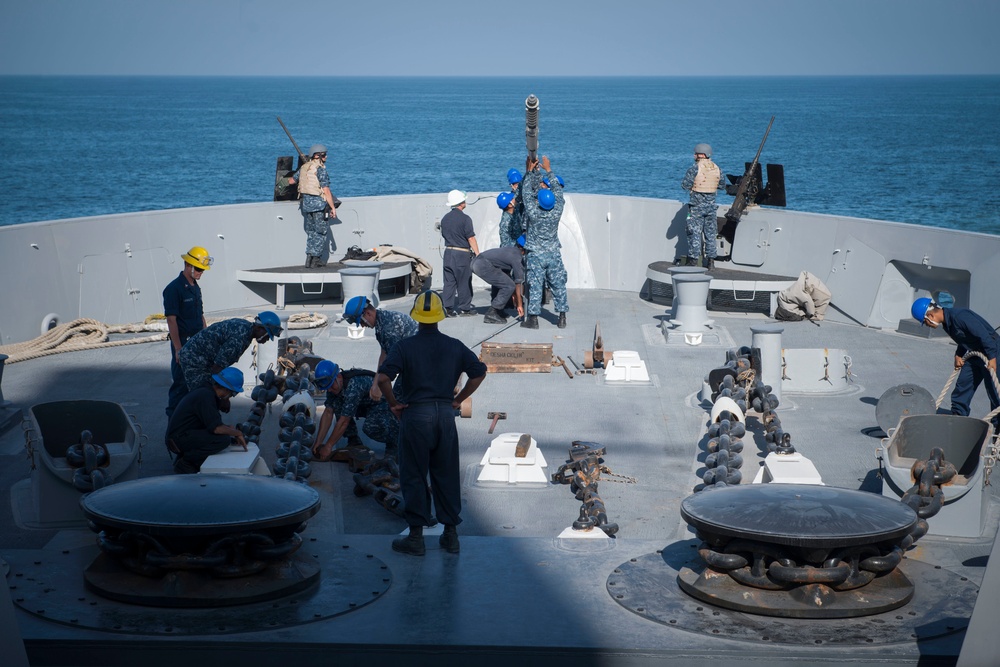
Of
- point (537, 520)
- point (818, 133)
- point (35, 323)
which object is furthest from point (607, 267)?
point (818, 133)

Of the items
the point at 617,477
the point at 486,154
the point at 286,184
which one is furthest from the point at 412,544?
the point at 486,154

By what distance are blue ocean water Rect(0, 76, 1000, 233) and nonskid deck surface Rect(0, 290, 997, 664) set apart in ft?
98.5

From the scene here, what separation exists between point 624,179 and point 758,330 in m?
51.3

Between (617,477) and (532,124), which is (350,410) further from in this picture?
(532,124)

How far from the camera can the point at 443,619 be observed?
15.0 feet

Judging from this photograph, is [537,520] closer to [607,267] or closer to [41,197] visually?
[607,267]

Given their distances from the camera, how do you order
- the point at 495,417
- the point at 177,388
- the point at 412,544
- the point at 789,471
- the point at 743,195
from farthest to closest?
the point at 743,195
the point at 495,417
the point at 177,388
the point at 789,471
the point at 412,544

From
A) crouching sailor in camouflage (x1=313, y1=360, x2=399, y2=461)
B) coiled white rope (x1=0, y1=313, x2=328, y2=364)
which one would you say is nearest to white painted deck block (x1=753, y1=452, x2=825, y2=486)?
crouching sailor in camouflage (x1=313, y1=360, x2=399, y2=461)

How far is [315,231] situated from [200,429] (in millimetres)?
6615

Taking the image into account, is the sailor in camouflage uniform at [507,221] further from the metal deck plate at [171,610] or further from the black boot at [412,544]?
the metal deck plate at [171,610]

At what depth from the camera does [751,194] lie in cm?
1412

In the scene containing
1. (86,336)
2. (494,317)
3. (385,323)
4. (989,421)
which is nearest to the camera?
(989,421)

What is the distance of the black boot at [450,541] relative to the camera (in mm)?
5441

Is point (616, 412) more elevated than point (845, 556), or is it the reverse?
point (845, 556)
